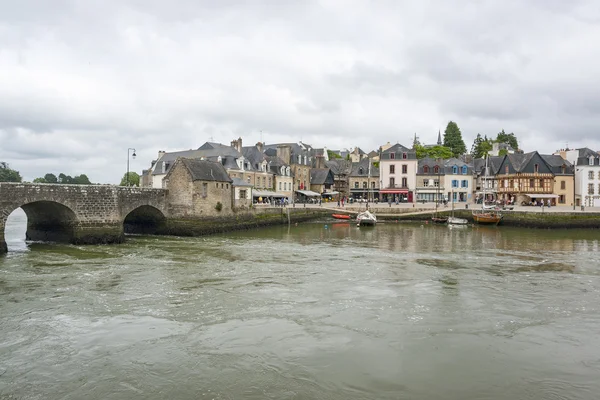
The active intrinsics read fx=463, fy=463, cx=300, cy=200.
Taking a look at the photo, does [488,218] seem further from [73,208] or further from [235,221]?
[73,208]

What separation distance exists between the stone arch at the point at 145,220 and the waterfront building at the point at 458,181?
3840cm

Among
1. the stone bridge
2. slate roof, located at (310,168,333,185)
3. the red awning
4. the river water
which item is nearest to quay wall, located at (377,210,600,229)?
the red awning

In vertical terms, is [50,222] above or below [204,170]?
below

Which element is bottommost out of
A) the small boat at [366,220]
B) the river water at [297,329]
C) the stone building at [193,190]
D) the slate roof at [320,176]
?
the river water at [297,329]

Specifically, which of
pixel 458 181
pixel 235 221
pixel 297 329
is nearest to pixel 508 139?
pixel 458 181

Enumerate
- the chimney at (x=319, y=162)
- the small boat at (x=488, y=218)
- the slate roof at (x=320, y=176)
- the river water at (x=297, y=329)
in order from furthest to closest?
1. the chimney at (x=319, y=162)
2. the slate roof at (x=320, y=176)
3. the small boat at (x=488, y=218)
4. the river water at (x=297, y=329)

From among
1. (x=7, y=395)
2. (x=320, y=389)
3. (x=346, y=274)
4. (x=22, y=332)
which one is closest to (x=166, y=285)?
(x=22, y=332)

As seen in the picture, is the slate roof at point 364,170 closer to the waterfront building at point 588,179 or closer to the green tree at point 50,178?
the waterfront building at point 588,179

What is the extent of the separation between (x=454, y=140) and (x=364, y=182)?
3004cm

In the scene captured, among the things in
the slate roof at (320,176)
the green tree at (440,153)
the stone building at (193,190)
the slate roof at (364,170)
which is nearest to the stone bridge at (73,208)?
the stone building at (193,190)

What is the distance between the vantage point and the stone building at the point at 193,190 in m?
31.4

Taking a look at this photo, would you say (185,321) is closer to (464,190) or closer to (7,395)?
(7,395)

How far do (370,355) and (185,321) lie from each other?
456 cm

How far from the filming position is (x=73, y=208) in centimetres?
2450
